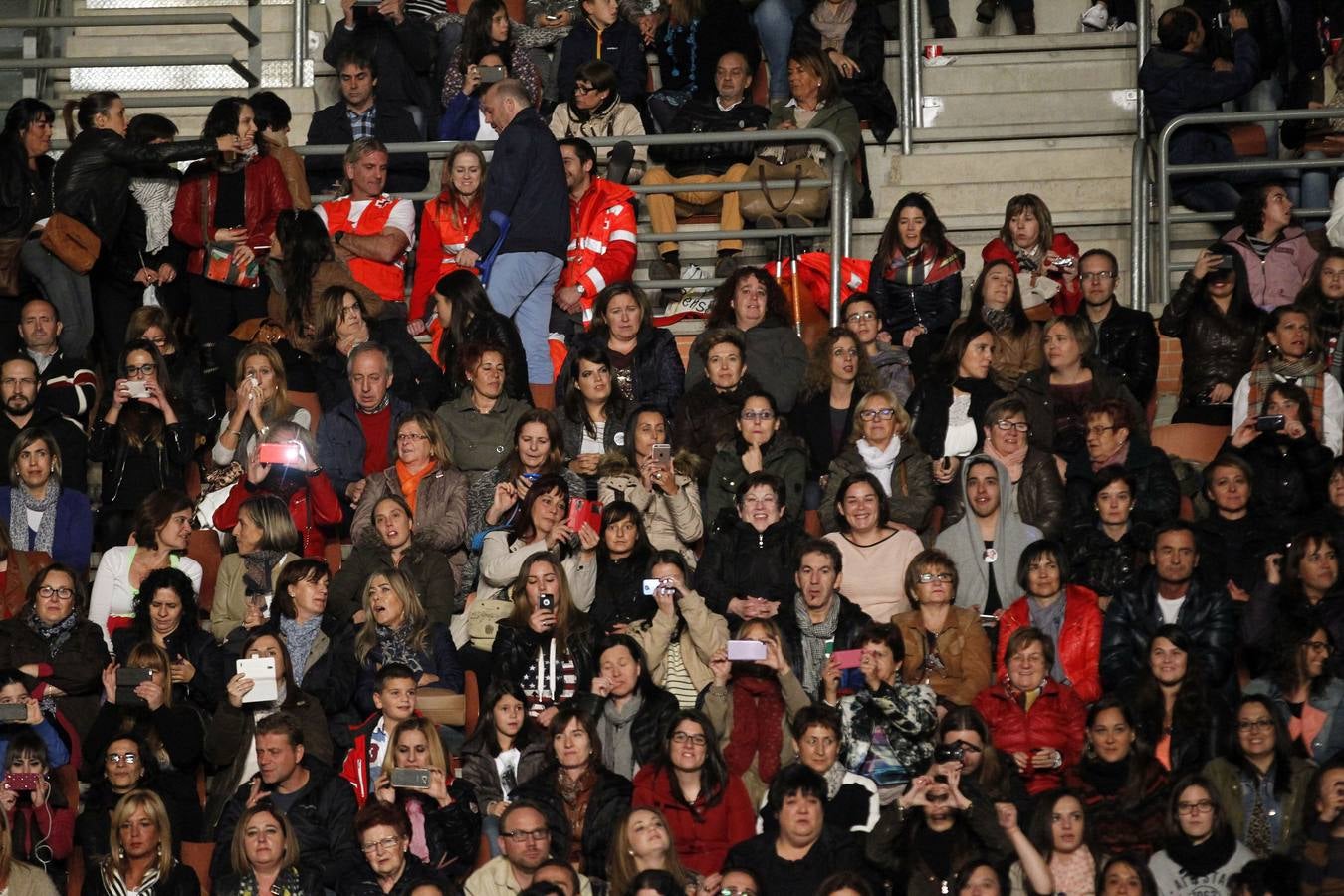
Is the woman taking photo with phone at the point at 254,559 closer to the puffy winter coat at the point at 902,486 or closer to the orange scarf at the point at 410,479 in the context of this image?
→ the orange scarf at the point at 410,479

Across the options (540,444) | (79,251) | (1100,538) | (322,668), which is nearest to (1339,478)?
(1100,538)

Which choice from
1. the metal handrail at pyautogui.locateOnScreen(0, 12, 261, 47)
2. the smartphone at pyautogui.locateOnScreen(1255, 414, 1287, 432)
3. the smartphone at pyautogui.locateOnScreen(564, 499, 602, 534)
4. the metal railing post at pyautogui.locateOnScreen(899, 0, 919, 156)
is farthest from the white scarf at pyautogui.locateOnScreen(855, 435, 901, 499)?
the metal handrail at pyautogui.locateOnScreen(0, 12, 261, 47)

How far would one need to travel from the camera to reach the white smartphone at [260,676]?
11.1 m

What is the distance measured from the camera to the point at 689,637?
11453 millimetres

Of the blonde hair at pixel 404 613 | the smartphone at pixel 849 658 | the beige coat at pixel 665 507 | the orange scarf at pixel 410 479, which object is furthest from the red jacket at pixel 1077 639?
the orange scarf at pixel 410 479

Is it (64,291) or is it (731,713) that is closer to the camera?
(731,713)

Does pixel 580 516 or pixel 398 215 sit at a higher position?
pixel 398 215

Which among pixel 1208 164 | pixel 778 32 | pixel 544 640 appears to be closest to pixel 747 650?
pixel 544 640

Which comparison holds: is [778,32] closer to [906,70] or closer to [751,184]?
[906,70]

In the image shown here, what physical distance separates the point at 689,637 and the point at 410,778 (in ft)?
5.08

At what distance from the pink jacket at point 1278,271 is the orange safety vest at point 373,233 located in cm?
430

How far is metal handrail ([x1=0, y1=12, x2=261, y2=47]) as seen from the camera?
14844 millimetres

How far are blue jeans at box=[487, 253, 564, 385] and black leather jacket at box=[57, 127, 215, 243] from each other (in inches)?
66.6

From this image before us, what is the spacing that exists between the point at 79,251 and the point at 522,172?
231cm
